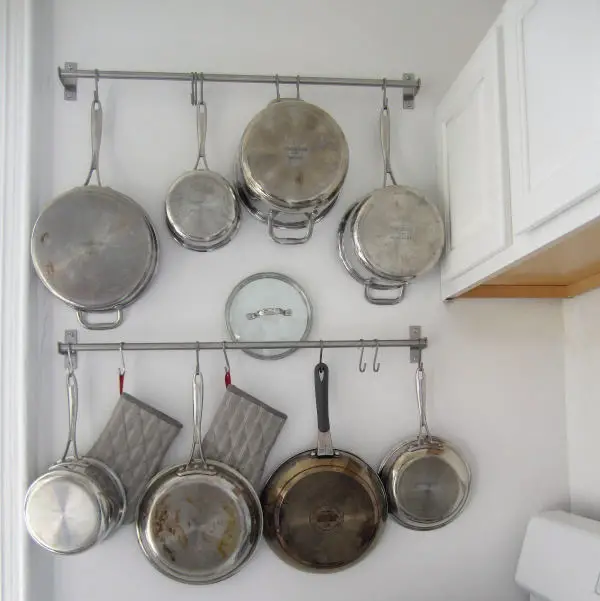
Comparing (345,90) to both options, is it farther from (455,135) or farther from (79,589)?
(79,589)

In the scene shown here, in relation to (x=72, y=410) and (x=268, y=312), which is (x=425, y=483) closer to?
(x=268, y=312)

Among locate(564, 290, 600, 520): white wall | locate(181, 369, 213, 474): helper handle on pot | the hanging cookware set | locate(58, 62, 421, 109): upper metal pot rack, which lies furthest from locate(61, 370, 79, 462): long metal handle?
locate(564, 290, 600, 520): white wall

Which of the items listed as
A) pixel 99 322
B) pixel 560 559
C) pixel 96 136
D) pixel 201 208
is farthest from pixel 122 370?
pixel 560 559

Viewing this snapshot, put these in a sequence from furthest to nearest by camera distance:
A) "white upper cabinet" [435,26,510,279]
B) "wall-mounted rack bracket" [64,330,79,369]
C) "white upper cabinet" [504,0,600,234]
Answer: "wall-mounted rack bracket" [64,330,79,369]
"white upper cabinet" [435,26,510,279]
"white upper cabinet" [504,0,600,234]

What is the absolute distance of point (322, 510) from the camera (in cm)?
151

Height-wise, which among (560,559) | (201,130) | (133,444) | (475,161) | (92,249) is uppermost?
(201,130)

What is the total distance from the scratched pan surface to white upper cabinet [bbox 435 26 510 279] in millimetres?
599

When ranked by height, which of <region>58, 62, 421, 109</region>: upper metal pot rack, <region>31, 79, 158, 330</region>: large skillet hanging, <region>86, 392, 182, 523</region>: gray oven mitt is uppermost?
<region>58, 62, 421, 109</region>: upper metal pot rack

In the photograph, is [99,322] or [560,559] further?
[99,322]

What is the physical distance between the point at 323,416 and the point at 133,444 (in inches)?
14.0

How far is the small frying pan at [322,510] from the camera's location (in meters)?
1.50

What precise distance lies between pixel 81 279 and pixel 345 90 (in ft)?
2.14

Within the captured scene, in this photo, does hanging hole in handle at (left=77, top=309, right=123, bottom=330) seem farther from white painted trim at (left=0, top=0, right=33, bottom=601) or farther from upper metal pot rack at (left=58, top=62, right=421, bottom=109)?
upper metal pot rack at (left=58, top=62, right=421, bottom=109)

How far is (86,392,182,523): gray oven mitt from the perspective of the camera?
4.93 ft
